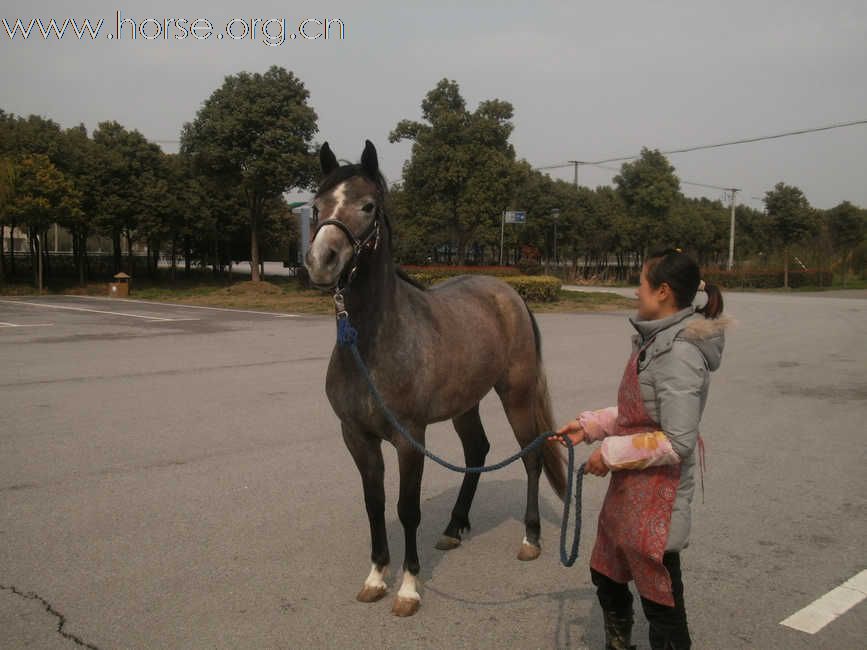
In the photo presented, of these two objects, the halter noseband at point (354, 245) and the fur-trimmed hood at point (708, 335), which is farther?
the halter noseband at point (354, 245)

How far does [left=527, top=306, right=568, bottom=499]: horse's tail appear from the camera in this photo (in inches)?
172

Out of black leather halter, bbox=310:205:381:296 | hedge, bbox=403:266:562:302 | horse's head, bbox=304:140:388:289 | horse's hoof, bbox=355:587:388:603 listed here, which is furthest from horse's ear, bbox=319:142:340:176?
hedge, bbox=403:266:562:302

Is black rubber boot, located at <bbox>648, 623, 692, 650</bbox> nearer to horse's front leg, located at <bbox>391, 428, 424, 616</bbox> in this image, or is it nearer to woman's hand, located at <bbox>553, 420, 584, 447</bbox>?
woman's hand, located at <bbox>553, 420, 584, 447</bbox>

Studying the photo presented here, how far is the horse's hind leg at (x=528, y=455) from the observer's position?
4.02 metres

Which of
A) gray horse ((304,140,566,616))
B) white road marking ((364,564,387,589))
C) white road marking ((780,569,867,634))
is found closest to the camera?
gray horse ((304,140,566,616))

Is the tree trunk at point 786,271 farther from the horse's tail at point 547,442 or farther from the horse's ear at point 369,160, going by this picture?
the horse's ear at point 369,160

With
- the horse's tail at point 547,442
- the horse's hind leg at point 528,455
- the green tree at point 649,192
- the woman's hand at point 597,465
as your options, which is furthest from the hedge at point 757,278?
the woman's hand at point 597,465

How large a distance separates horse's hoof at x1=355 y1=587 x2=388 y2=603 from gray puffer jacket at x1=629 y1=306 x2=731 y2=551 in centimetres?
153

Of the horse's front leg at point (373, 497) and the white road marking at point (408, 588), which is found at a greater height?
the horse's front leg at point (373, 497)

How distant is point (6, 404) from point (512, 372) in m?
6.14

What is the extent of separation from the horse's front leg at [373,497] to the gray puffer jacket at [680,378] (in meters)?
1.40

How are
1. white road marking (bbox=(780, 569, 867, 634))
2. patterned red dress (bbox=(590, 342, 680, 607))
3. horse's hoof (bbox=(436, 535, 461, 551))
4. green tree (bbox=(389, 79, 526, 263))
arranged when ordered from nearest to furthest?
patterned red dress (bbox=(590, 342, 680, 607)), white road marking (bbox=(780, 569, 867, 634)), horse's hoof (bbox=(436, 535, 461, 551)), green tree (bbox=(389, 79, 526, 263))

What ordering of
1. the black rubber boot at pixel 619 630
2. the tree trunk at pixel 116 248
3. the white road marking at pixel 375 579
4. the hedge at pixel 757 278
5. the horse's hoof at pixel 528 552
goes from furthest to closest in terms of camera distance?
the hedge at pixel 757 278, the tree trunk at pixel 116 248, the horse's hoof at pixel 528 552, the white road marking at pixel 375 579, the black rubber boot at pixel 619 630

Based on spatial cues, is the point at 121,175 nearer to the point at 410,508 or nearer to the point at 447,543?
the point at 447,543
